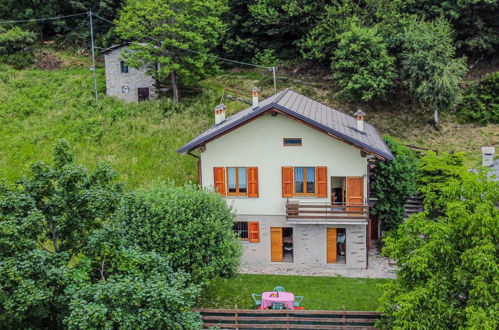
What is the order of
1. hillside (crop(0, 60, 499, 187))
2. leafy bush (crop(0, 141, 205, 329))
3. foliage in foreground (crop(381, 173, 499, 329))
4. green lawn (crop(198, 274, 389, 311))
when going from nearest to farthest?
foliage in foreground (crop(381, 173, 499, 329)) → leafy bush (crop(0, 141, 205, 329)) → green lawn (crop(198, 274, 389, 311)) → hillside (crop(0, 60, 499, 187))

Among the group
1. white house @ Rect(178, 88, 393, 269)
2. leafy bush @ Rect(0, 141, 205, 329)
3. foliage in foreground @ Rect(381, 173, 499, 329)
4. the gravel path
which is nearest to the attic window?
white house @ Rect(178, 88, 393, 269)

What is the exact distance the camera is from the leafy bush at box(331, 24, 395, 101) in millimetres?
42281

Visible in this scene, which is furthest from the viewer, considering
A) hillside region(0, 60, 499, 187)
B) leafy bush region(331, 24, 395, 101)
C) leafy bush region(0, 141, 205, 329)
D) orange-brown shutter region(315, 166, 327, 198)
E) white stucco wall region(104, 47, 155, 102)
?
white stucco wall region(104, 47, 155, 102)

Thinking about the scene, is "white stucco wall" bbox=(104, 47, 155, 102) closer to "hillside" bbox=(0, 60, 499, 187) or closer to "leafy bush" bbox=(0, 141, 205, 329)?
"hillside" bbox=(0, 60, 499, 187)

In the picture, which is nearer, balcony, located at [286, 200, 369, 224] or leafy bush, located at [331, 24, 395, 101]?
balcony, located at [286, 200, 369, 224]

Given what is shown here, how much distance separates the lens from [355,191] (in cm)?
2703

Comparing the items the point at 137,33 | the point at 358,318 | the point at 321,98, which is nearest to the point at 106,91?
the point at 137,33

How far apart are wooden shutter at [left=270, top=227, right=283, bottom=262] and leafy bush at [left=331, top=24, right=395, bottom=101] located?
60.7ft

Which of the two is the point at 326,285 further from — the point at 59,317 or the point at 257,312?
the point at 59,317

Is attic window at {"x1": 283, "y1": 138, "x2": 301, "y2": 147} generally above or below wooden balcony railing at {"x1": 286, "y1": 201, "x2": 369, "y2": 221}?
above

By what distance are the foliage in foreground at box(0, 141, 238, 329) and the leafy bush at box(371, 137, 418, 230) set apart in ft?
43.8

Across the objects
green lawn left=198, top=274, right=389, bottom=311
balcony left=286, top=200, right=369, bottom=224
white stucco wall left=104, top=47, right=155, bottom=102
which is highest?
white stucco wall left=104, top=47, right=155, bottom=102

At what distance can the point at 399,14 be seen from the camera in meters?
45.9

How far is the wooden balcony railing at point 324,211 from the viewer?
26.4 m
